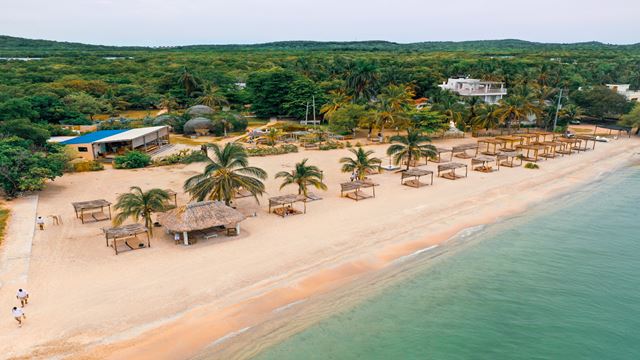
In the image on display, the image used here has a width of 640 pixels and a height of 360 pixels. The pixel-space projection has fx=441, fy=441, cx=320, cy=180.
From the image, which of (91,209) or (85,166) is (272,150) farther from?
(91,209)

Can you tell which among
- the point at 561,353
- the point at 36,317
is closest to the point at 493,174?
the point at 561,353

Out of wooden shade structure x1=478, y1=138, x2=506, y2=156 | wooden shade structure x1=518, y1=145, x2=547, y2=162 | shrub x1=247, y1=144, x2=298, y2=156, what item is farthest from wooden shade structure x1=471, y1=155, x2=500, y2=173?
shrub x1=247, y1=144, x2=298, y2=156

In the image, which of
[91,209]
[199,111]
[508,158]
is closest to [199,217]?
[91,209]

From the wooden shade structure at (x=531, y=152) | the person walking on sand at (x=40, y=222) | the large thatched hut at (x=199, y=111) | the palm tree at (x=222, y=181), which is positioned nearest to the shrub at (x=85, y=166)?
the person walking on sand at (x=40, y=222)

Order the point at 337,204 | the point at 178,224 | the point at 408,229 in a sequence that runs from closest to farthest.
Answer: the point at 178,224, the point at 408,229, the point at 337,204

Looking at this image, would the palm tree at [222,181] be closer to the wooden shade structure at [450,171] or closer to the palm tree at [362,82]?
the wooden shade structure at [450,171]

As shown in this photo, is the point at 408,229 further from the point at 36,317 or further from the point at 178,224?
the point at 36,317
